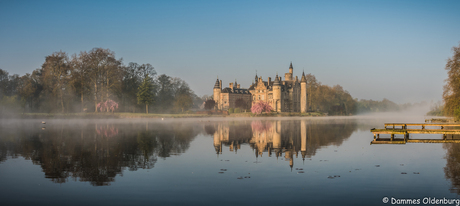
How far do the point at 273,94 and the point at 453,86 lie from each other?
77.1m

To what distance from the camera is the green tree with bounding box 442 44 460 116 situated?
39688mm

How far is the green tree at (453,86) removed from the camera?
39.7m

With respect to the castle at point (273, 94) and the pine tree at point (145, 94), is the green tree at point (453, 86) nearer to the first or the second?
the pine tree at point (145, 94)

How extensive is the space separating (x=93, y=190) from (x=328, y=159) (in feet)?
35.0

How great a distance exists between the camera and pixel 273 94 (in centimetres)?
11738

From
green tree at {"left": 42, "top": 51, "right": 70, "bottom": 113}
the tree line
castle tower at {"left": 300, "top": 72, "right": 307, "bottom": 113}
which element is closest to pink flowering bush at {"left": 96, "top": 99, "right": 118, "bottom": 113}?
the tree line

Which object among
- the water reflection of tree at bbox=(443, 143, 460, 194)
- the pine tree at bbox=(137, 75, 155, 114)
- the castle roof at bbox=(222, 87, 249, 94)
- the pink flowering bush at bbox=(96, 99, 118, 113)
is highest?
the castle roof at bbox=(222, 87, 249, 94)

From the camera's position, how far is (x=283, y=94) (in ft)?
389

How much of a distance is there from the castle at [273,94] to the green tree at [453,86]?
235 feet

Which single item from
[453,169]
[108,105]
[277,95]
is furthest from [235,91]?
[453,169]

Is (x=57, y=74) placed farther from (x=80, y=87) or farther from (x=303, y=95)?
(x=303, y=95)

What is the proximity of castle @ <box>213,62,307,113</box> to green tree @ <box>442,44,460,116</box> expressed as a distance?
7158 centimetres

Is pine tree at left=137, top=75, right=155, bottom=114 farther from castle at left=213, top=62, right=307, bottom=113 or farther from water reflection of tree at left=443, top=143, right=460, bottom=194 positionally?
water reflection of tree at left=443, top=143, right=460, bottom=194

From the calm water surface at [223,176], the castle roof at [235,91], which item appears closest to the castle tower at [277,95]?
the castle roof at [235,91]
